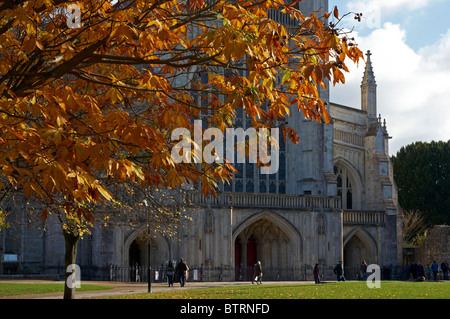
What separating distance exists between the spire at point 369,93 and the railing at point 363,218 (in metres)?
7.34

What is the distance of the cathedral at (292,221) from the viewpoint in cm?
3222

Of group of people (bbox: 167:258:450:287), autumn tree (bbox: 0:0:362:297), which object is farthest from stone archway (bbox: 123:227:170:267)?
autumn tree (bbox: 0:0:362:297)

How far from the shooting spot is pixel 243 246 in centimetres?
3781

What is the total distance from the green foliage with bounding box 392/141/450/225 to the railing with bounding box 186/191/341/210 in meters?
23.6

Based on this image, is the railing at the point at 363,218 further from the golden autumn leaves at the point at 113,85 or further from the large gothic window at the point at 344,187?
the golden autumn leaves at the point at 113,85

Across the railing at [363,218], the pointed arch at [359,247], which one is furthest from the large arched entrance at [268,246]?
the railing at [363,218]

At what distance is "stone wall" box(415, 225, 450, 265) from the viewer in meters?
42.7

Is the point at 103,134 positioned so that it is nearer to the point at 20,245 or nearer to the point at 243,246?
the point at 20,245

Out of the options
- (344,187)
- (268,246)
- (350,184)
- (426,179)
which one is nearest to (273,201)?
(268,246)

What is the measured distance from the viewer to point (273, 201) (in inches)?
1439

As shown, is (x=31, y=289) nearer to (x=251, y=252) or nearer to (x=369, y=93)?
(x=251, y=252)

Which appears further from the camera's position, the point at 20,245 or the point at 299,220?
the point at 299,220

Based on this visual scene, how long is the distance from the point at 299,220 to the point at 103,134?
2956 cm
